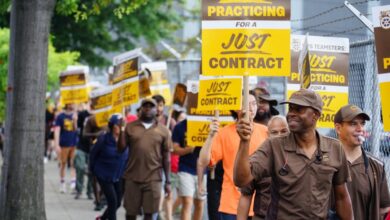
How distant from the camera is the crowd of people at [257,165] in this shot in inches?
282

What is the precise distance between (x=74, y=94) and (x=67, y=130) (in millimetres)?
1816

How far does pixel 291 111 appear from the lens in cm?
726

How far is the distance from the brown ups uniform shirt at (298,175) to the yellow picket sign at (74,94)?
1292 centimetres

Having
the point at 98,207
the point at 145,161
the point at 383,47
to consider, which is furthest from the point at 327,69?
the point at 98,207

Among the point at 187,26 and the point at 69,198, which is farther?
the point at 187,26

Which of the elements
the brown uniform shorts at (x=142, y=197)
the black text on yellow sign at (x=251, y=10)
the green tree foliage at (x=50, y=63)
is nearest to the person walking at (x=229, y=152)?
the black text on yellow sign at (x=251, y=10)

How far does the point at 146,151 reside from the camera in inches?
522

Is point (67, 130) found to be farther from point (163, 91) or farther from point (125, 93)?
point (125, 93)

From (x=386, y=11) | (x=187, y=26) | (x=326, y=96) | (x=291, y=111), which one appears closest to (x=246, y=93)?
(x=291, y=111)

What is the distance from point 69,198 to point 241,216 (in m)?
12.8

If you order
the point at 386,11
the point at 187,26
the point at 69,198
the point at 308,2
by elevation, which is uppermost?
the point at 187,26

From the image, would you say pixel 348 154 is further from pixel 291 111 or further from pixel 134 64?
pixel 134 64

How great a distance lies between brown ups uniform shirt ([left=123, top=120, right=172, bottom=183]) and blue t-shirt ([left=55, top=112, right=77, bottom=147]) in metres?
8.54

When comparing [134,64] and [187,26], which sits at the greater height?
[187,26]
